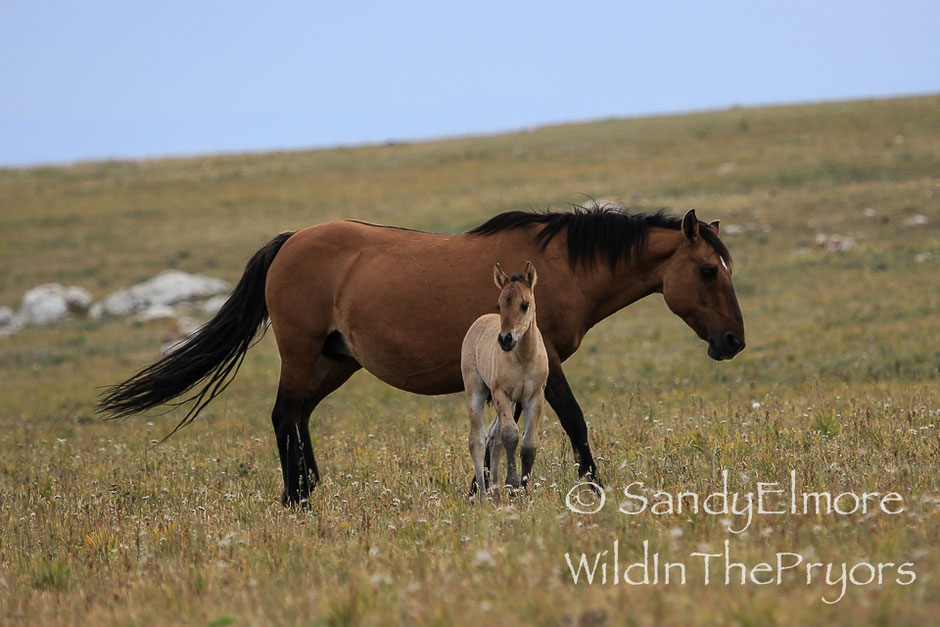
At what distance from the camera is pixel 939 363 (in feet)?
43.0

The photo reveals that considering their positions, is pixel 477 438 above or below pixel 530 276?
below

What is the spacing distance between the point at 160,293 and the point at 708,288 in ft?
83.6

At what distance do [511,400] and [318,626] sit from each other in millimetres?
3217

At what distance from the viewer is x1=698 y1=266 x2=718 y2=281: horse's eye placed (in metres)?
7.84

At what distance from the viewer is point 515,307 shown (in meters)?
6.43

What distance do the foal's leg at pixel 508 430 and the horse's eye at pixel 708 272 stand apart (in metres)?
2.09

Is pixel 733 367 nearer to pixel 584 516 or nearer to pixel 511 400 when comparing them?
pixel 511 400

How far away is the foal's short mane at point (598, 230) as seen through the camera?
7992 mm

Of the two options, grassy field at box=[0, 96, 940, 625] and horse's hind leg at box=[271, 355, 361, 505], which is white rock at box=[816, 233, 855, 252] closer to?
grassy field at box=[0, 96, 940, 625]

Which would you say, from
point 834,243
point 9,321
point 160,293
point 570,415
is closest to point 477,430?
point 570,415

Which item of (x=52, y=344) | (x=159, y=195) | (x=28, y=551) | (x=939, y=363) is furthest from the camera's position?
(x=159, y=195)

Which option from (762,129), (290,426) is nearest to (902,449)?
(290,426)

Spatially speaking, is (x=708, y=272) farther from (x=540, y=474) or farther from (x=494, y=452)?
(x=494, y=452)

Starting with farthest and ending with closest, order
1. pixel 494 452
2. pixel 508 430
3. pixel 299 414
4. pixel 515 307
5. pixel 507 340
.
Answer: pixel 299 414
pixel 494 452
pixel 508 430
pixel 515 307
pixel 507 340
